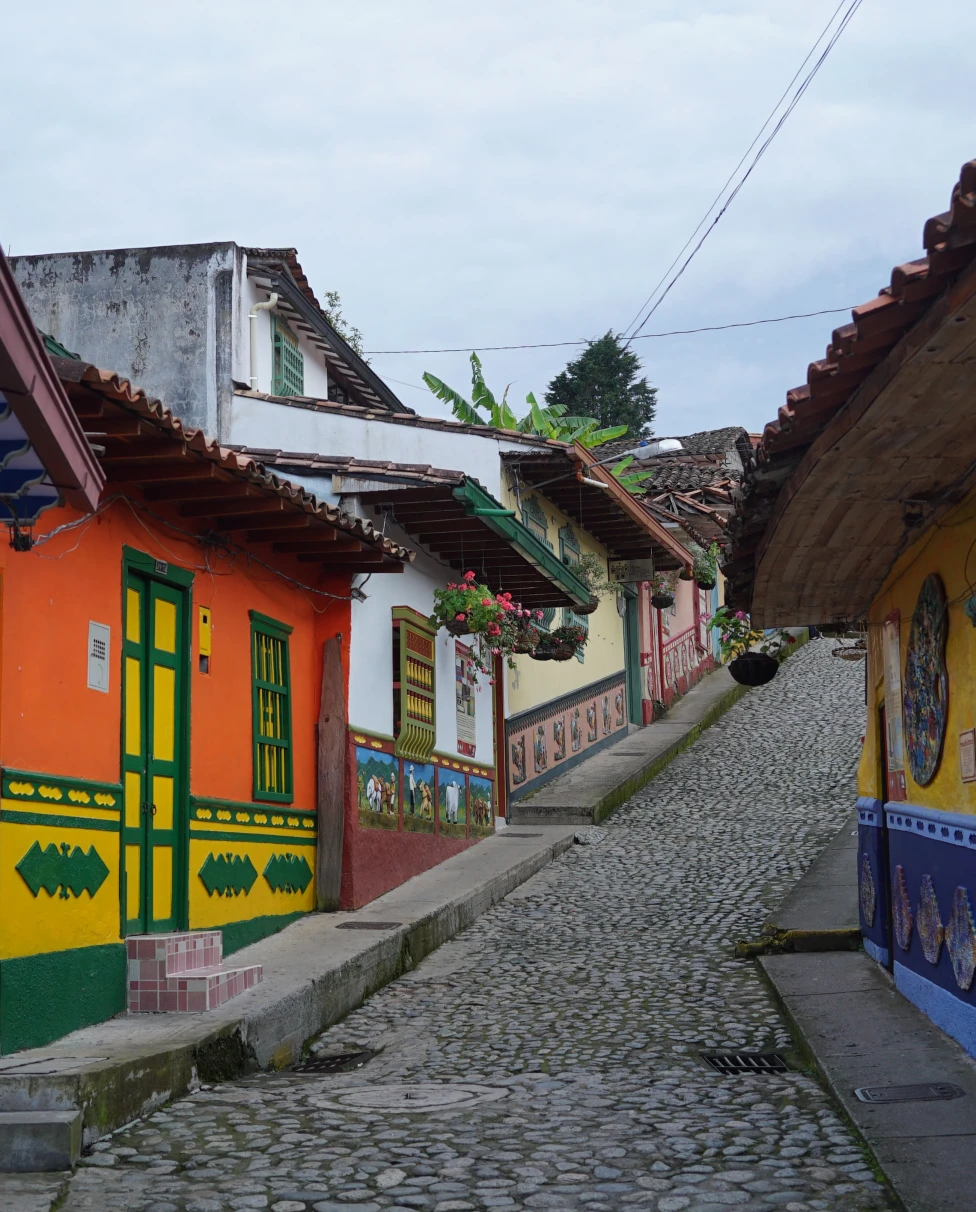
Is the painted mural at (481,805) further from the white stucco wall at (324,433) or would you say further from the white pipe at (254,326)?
the white pipe at (254,326)

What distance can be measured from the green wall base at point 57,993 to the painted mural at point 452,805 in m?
6.52

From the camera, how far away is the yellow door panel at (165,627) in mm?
8258

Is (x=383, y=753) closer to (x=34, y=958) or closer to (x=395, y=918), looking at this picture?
(x=395, y=918)

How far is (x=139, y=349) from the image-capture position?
1568 cm

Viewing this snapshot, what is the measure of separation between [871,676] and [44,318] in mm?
11127

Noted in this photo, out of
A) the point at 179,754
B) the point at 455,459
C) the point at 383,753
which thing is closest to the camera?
the point at 179,754

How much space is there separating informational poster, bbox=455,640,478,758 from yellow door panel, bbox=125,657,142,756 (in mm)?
6716

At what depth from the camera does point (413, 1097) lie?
6.41 meters

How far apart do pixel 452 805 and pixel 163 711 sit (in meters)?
6.27

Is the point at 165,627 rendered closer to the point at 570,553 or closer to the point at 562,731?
the point at 562,731

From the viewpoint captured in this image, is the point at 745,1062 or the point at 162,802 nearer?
the point at 745,1062

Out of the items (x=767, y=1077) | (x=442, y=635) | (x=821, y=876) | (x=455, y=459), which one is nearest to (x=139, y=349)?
(x=455, y=459)

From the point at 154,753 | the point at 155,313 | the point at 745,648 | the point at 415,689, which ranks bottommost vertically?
the point at 154,753

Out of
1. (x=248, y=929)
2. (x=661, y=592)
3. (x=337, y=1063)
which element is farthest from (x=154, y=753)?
(x=661, y=592)
